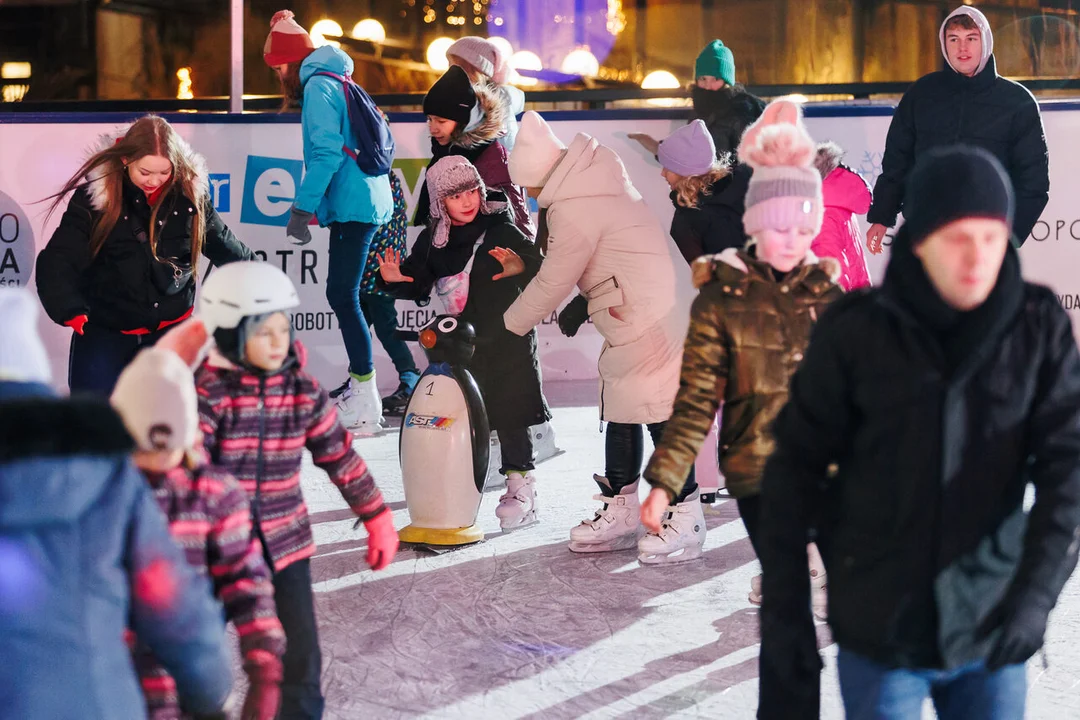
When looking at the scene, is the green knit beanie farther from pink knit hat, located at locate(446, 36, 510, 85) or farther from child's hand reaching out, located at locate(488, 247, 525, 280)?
child's hand reaching out, located at locate(488, 247, 525, 280)

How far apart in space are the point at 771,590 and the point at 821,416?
0.92ft

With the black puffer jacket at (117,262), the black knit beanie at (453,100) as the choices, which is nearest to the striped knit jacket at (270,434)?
the black puffer jacket at (117,262)

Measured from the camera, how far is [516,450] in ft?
17.4

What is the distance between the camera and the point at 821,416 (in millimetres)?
2105

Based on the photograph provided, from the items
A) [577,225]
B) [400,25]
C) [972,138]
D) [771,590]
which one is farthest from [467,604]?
[400,25]

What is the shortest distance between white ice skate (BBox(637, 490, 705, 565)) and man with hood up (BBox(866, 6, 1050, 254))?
1.69 meters

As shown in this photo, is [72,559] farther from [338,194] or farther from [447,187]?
[338,194]

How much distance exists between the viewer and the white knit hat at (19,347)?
6.52ft

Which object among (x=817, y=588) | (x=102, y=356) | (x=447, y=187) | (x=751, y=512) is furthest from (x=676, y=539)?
(x=102, y=356)

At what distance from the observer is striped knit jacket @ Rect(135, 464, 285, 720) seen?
2.26 meters

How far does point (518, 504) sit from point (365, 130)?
2368 millimetres

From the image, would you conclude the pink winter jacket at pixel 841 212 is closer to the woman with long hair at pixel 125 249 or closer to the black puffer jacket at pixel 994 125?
the black puffer jacket at pixel 994 125

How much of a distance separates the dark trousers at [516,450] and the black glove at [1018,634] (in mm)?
3385

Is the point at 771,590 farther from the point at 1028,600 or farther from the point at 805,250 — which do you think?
the point at 805,250
